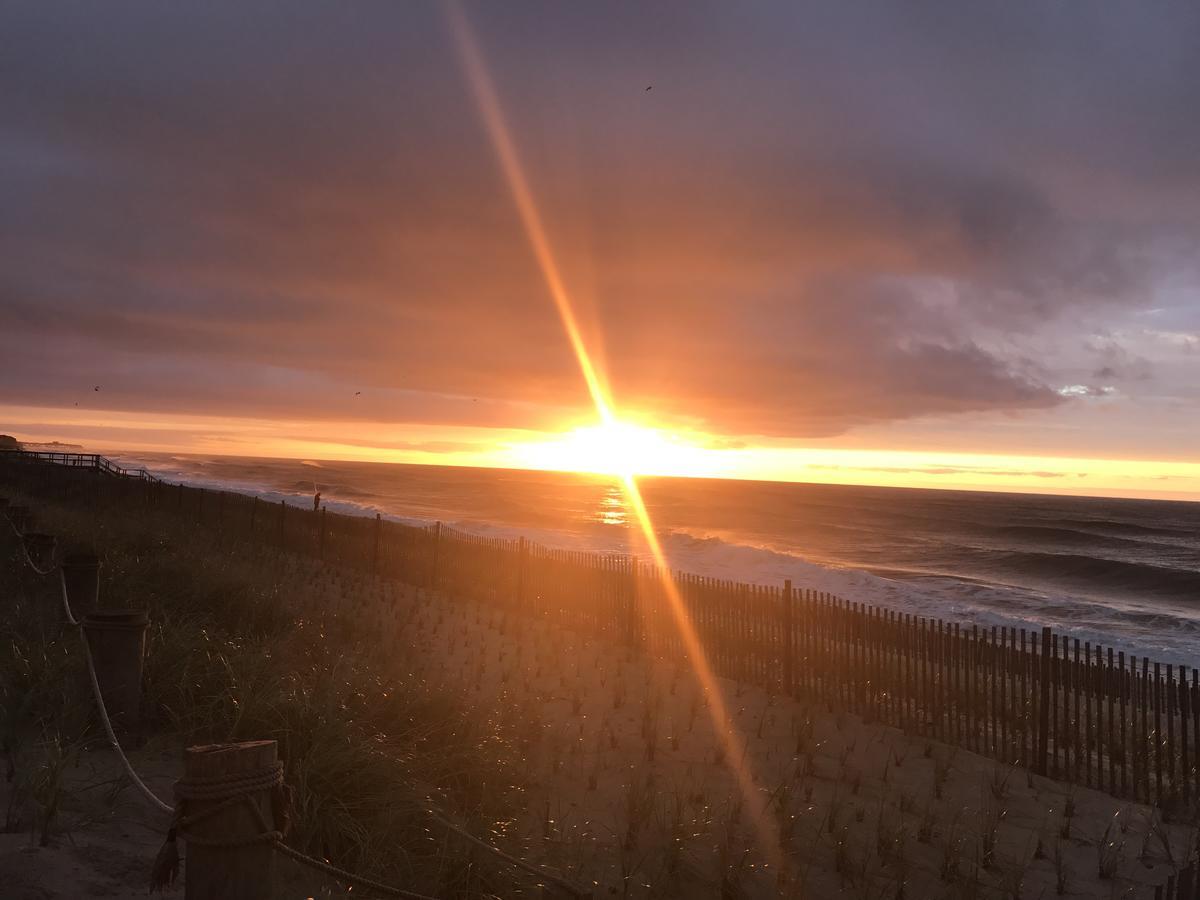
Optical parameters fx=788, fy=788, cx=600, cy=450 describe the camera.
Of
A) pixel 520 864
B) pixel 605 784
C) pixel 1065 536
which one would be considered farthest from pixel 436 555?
pixel 1065 536

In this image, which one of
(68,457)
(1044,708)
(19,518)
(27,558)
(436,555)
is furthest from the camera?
(68,457)

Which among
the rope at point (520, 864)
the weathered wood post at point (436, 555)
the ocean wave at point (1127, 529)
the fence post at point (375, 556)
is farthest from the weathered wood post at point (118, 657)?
the ocean wave at point (1127, 529)

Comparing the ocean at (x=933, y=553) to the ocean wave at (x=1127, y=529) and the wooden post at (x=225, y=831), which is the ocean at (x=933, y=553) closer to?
the ocean wave at (x=1127, y=529)

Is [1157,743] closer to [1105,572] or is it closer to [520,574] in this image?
[520,574]

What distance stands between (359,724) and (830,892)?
141 inches

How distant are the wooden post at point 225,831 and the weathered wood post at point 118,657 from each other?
3.30m

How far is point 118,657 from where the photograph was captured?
5301 millimetres

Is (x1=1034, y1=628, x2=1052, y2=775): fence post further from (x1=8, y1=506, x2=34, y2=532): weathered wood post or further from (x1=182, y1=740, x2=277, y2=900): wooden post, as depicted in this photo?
(x1=8, y1=506, x2=34, y2=532): weathered wood post

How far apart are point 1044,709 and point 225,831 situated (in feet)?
28.6

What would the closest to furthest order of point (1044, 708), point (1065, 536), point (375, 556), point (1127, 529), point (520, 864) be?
point (520, 864) → point (1044, 708) → point (375, 556) → point (1065, 536) → point (1127, 529)

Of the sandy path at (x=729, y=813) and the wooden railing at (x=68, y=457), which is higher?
the wooden railing at (x=68, y=457)

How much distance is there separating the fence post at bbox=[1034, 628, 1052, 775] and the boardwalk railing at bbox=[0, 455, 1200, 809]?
13 millimetres

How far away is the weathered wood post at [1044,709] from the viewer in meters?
8.57

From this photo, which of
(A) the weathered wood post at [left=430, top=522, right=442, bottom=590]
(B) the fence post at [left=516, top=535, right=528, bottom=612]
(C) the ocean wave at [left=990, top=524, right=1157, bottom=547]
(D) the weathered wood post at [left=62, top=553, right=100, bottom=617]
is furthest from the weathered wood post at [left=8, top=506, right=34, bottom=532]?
(C) the ocean wave at [left=990, top=524, right=1157, bottom=547]
